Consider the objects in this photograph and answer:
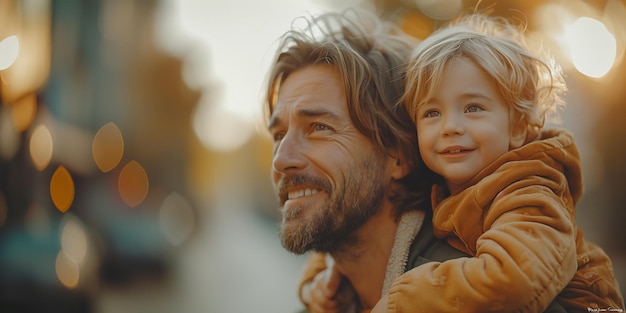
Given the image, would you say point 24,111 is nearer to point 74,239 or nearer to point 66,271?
point 66,271

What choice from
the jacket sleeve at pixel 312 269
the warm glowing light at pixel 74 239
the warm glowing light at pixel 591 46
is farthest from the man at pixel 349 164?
the warm glowing light at pixel 74 239

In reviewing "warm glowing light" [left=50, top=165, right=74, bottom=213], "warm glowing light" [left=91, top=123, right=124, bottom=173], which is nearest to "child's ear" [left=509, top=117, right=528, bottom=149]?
"warm glowing light" [left=50, top=165, right=74, bottom=213]

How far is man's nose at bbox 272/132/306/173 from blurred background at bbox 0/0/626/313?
2.16 feet

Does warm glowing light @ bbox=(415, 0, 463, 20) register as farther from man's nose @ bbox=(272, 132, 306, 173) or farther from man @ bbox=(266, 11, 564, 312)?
man's nose @ bbox=(272, 132, 306, 173)

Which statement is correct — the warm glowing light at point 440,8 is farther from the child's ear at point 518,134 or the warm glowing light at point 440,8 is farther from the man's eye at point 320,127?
the child's ear at point 518,134

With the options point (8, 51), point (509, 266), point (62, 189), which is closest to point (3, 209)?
point (8, 51)

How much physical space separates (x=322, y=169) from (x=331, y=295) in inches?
23.2

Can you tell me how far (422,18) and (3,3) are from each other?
9.86 ft

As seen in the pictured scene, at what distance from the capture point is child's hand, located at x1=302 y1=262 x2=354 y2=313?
2562 mm

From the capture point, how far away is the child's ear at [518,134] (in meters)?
1.91

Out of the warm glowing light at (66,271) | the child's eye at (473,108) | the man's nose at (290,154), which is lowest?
the warm glowing light at (66,271)

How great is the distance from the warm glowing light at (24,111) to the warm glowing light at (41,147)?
0.18 m

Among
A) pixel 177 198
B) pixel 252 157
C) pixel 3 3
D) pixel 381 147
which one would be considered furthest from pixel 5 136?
pixel 252 157

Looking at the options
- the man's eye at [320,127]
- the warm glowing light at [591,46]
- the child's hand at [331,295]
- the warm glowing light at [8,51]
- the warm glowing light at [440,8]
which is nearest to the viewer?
the man's eye at [320,127]
